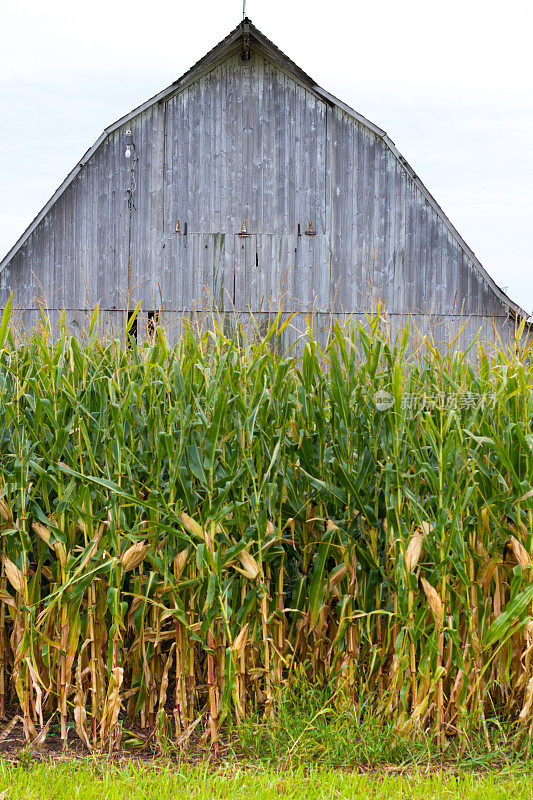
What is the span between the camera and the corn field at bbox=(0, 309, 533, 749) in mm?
4102

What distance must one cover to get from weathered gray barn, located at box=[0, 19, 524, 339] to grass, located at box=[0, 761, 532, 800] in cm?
973

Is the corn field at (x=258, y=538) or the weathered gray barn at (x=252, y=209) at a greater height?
the weathered gray barn at (x=252, y=209)

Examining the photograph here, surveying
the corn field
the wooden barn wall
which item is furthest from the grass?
the wooden barn wall

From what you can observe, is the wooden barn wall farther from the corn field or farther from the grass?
the grass

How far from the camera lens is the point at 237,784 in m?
3.74

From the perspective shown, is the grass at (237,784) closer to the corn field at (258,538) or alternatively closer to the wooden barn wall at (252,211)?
the corn field at (258,538)

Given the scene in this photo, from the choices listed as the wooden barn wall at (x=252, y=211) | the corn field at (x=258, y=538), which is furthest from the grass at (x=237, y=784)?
the wooden barn wall at (x=252, y=211)

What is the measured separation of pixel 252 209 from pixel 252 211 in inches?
1.5

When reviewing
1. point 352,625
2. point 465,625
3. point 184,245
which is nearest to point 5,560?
point 352,625

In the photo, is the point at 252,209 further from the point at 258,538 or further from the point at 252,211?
the point at 258,538

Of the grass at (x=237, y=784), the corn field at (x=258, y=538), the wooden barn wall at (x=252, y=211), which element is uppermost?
the wooden barn wall at (x=252, y=211)

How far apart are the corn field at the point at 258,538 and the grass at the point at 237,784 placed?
31 centimetres

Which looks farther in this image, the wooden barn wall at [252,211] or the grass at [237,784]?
the wooden barn wall at [252,211]

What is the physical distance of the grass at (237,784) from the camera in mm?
3623
